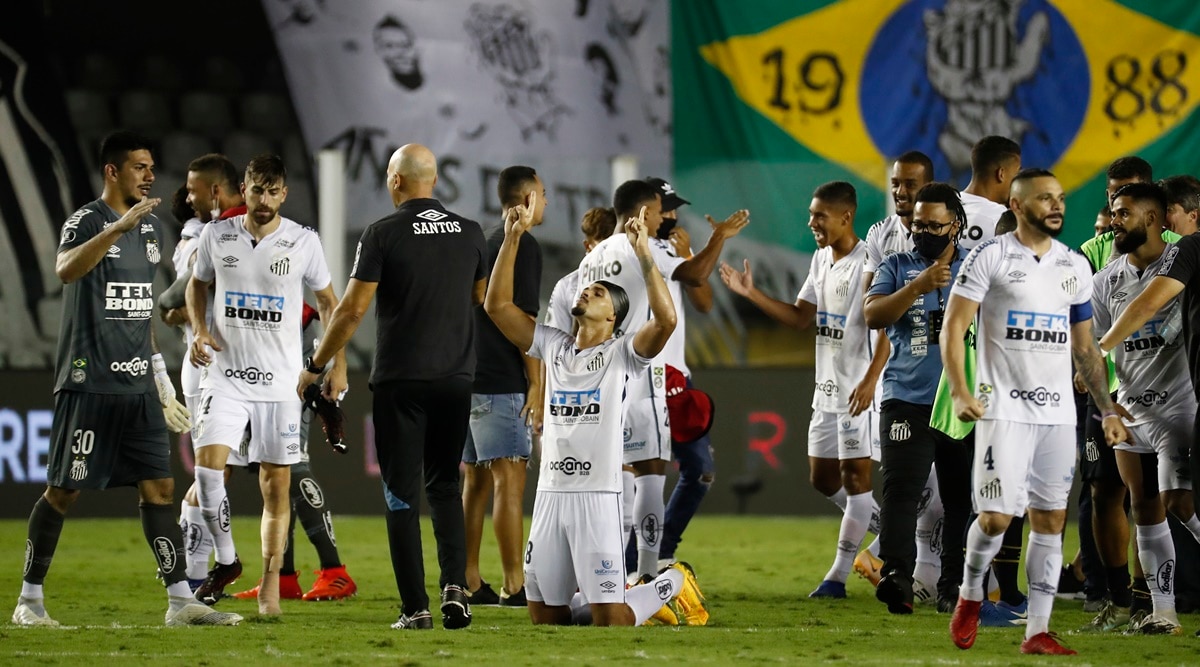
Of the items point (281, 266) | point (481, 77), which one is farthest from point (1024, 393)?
point (481, 77)

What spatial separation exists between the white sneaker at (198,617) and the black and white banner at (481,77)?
382 inches

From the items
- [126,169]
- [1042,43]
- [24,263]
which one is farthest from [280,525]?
[1042,43]

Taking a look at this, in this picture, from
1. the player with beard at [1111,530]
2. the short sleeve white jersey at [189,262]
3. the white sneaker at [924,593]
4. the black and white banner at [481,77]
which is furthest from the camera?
the black and white banner at [481,77]

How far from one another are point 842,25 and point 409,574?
10589 mm

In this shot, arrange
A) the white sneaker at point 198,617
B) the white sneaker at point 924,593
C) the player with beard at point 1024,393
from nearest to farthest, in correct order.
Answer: the player with beard at point 1024,393, the white sneaker at point 198,617, the white sneaker at point 924,593

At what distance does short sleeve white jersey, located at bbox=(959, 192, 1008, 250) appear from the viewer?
8469mm

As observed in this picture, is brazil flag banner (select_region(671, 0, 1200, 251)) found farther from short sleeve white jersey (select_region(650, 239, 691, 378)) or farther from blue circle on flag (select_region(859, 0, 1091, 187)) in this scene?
short sleeve white jersey (select_region(650, 239, 691, 378))

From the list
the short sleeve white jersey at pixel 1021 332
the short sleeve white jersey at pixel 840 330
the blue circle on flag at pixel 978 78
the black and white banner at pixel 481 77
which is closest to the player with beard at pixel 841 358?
the short sleeve white jersey at pixel 840 330

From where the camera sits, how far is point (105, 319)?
7.52m

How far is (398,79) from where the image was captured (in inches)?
679

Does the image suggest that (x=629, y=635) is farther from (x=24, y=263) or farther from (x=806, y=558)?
(x=24, y=263)

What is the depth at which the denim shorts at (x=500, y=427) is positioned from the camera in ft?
28.4

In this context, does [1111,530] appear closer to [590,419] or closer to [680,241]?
[590,419]

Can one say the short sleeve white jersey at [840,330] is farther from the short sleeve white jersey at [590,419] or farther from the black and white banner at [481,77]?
the black and white banner at [481,77]
